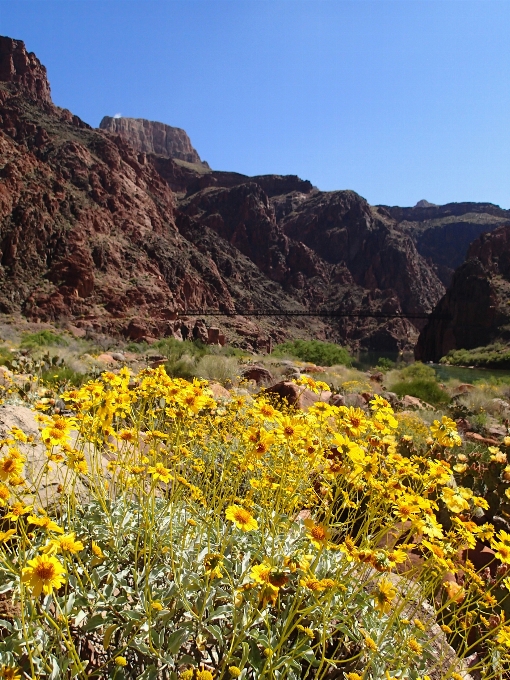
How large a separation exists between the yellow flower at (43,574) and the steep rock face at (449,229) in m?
148

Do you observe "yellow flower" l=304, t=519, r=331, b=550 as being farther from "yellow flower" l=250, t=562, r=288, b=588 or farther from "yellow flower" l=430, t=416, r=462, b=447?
"yellow flower" l=430, t=416, r=462, b=447

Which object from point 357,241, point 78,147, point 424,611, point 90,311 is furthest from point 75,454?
point 357,241

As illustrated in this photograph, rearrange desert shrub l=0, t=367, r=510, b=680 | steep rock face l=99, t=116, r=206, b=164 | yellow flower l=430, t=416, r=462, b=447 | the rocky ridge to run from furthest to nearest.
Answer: steep rock face l=99, t=116, r=206, b=164 < the rocky ridge < yellow flower l=430, t=416, r=462, b=447 < desert shrub l=0, t=367, r=510, b=680

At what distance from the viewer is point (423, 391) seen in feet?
45.3

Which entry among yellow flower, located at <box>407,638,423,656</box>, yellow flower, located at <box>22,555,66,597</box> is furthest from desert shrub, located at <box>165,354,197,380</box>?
yellow flower, located at <box>22,555,66,597</box>

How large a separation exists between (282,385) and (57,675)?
663 cm

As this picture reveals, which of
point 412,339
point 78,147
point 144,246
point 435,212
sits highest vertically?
point 435,212

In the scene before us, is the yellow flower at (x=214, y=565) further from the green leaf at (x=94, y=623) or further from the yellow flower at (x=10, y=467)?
the yellow flower at (x=10, y=467)

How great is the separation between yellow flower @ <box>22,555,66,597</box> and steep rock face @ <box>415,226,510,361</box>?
67.4 m

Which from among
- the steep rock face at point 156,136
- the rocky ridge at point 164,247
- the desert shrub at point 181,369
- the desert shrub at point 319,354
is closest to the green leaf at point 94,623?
the desert shrub at point 181,369

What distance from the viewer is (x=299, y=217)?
4931 inches

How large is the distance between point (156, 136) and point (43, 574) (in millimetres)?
189393

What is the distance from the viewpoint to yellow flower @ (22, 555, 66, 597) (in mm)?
1190

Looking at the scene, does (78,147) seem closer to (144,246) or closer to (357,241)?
(144,246)
